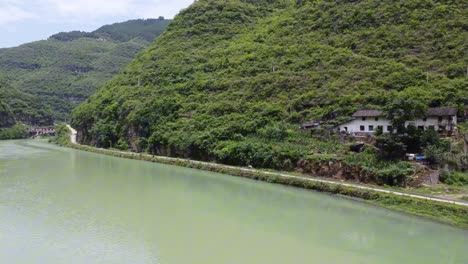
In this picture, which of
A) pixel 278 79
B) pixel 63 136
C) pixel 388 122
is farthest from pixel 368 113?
pixel 63 136

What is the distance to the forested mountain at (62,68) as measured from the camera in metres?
116

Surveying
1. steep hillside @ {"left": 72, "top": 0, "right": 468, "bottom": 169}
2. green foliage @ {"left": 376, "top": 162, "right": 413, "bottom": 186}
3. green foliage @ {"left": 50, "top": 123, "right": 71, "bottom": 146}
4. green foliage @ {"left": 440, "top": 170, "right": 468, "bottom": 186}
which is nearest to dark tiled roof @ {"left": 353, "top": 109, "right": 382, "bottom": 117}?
steep hillside @ {"left": 72, "top": 0, "right": 468, "bottom": 169}

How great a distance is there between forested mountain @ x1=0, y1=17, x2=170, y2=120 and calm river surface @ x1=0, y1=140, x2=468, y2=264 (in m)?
87.1

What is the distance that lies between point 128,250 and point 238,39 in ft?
155

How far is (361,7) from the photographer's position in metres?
49.3

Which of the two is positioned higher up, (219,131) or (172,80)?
(172,80)

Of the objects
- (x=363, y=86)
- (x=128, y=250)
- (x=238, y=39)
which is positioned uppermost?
(x=238, y=39)

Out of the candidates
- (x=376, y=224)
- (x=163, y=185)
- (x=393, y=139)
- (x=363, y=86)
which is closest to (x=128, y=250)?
(x=376, y=224)

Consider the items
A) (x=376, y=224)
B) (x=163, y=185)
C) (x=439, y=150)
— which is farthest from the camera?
(x=163, y=185)

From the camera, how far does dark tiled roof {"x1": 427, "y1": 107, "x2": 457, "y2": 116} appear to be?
2807 centimetres

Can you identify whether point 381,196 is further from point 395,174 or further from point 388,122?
point 388,122

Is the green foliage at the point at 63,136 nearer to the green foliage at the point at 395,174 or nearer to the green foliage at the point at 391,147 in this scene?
the green foliage at the point at 391,147

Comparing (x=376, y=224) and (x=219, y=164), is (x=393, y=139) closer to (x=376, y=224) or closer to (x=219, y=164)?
(x=376, y=224)

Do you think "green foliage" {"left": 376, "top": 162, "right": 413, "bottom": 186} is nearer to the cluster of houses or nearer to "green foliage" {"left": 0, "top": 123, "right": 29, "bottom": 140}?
the cluster of houses
